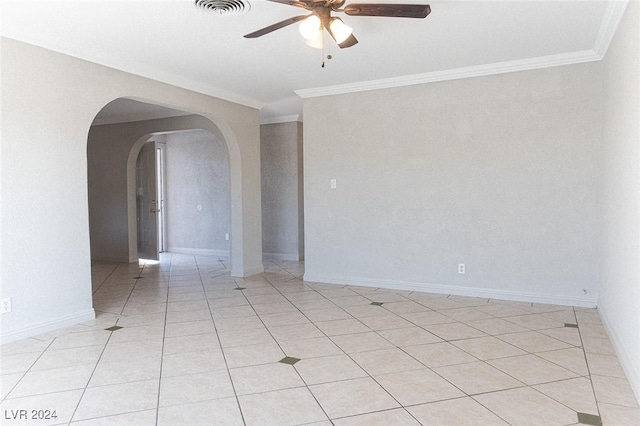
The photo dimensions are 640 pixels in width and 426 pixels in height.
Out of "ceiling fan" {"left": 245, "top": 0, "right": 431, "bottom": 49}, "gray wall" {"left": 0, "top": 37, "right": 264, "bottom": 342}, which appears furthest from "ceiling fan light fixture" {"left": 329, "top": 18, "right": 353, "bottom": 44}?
"gray wall" {"left": 0, "top": 37, "right": 264, "bottom": 342}

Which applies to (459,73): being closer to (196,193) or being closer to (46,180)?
(46,180)

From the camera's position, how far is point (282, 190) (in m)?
8.02

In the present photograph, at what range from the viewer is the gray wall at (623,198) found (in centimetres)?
254

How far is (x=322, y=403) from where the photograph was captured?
2.39m

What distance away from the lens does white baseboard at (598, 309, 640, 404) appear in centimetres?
246

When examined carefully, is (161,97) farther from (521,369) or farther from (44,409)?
(521,369)

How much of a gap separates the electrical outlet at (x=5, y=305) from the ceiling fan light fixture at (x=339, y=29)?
10.5 feet

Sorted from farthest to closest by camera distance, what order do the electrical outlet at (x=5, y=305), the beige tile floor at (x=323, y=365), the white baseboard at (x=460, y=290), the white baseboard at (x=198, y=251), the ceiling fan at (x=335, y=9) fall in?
the white baseboard at (x=198, y=251) → the white baseboard at (x=460, y=290) → the electrical outlet at (x=5, y=305) → the ceiling fan at (x=335, y=9) → the beige tile floor at (x=323, y=365)

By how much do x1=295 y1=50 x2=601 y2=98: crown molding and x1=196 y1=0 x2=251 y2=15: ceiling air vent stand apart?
2406mm

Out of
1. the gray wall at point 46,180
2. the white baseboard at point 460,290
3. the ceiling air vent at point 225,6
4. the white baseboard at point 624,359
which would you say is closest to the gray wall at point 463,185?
the white baseboard at point 460,290

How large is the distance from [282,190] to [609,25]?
5.64 metres

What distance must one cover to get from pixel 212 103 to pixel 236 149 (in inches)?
28.9

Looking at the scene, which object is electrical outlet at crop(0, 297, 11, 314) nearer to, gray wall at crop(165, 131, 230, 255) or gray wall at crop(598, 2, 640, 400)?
gray wall at crop(598, 2, 640, 400)

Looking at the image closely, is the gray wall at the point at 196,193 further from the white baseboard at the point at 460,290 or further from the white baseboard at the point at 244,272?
the white baseboard at the point at 460,290
